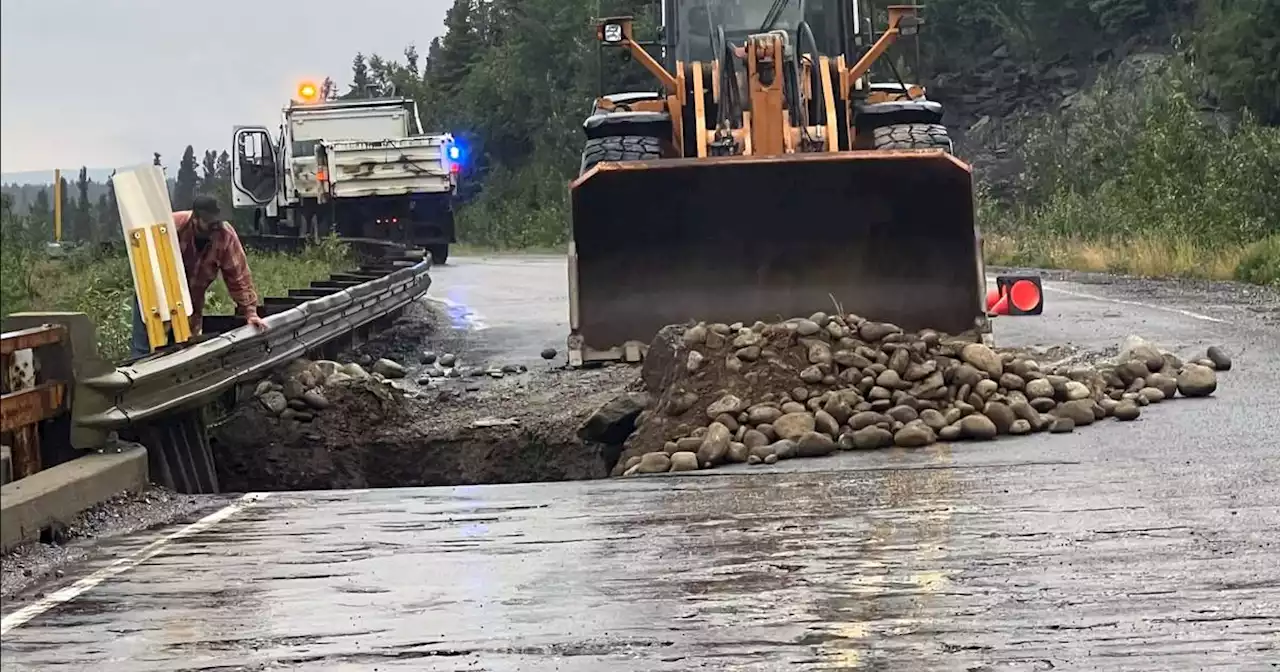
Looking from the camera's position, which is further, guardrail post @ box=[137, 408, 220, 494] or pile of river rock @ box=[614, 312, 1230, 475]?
pile of river rock @ box=[614, 312, 1230, 475]

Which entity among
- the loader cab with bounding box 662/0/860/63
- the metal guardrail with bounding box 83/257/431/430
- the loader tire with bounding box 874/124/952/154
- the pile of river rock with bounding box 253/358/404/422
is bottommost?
the pile of river rock with bounding box 253/358/404/422

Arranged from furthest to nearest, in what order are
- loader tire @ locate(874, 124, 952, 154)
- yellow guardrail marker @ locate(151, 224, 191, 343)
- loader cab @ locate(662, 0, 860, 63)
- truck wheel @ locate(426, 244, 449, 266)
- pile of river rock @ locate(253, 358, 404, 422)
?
1. truck wheel @ locate(426, 244, 449, 266)
2. loader cab @ locate(662, 0, 860, 63)
3. loader tire @ locate(874, 124, 952, 154)
4. pile of river rock @ locate(253, 358, 404, 422)
5. yellow guardrail marker @ locate(151, 224, 191, 343)

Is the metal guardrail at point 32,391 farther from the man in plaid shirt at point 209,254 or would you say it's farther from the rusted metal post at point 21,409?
the man in plaid shirt at point 209,254

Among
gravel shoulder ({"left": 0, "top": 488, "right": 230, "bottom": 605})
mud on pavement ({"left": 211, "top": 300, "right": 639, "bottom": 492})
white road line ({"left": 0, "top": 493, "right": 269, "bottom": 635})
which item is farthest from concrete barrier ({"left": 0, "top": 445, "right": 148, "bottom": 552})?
mud on pavement ({"left": 211, "top": 300, "right": 639, "bottom": 492})

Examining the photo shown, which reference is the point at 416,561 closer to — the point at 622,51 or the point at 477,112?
the point at 622,51

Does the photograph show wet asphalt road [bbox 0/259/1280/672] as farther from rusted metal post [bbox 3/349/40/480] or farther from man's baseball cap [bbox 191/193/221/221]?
man's baseball cap [bbox 191/193/221/221]

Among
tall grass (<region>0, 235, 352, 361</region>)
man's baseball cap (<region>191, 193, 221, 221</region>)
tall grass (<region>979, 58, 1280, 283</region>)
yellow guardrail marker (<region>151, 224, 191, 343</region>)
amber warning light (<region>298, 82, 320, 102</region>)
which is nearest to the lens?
yellow guardrail marker (<region>151, 224, 191, 343</region>)

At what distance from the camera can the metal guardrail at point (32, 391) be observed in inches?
225

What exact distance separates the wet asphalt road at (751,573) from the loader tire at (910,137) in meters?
4.66

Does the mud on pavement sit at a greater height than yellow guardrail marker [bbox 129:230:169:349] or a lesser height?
lesser

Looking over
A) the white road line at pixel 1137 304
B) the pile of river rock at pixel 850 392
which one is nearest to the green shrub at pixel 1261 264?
the white road line at pixel 1137 304

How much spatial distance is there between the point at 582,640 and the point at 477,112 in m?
24.8

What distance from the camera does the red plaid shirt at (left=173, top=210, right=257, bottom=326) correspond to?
30.9 feet

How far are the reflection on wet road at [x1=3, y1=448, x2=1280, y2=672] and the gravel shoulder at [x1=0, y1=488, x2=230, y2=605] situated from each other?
0.96 feet
